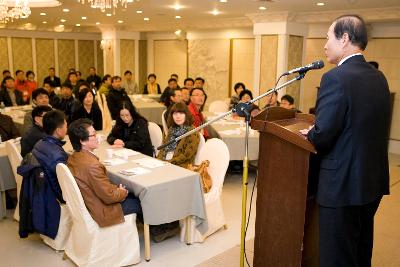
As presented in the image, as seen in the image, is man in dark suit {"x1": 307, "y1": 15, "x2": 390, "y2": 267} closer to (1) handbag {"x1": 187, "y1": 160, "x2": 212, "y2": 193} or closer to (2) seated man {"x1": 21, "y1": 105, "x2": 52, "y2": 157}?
(1) handbag {"x1": 187, "y1": 160, "x2": 212, "y2": 193}

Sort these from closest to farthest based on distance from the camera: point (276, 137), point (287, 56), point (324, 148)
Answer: point (324, 148), point (276, 137), point (287, 56)

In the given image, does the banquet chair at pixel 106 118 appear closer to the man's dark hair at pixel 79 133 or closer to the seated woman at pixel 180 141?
the seated woman at pixel 180 141

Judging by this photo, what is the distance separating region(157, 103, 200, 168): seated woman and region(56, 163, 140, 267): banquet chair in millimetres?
1045

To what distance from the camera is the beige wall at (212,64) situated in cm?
1148

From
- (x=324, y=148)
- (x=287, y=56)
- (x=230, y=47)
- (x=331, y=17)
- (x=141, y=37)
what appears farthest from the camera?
(x=141, y=37)

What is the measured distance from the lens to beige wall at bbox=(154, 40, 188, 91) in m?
12.8

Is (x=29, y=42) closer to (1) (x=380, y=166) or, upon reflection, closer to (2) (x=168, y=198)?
(2) (x=168, y=198)

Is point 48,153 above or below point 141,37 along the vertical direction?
below

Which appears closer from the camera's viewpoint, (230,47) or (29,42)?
(230,47)

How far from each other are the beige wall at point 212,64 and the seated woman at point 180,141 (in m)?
7.17

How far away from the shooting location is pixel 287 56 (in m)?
8.29

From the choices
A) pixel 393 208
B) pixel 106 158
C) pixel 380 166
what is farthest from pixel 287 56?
pixel 380 166

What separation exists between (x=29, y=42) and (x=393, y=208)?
41.6 feet

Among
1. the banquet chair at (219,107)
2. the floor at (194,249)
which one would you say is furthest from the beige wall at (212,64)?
the floor at (194,249)
